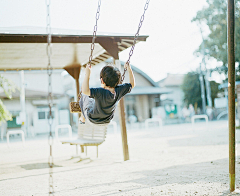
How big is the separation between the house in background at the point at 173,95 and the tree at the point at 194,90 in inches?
50.4

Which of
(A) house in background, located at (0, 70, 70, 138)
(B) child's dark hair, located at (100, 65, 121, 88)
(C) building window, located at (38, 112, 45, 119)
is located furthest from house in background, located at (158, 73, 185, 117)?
(B) child's dark hair, located at (100, 65, 121, 88)

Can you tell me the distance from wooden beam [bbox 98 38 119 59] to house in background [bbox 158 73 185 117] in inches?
1058

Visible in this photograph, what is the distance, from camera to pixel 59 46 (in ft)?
26.2

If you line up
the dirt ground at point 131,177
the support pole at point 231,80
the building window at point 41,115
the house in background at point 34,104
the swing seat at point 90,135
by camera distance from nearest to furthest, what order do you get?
the support pole at point 231,80, the dirt ground at point 131,177, the swing seat at point 90,135, the house in background at point 34,104, the building window at point 41,115

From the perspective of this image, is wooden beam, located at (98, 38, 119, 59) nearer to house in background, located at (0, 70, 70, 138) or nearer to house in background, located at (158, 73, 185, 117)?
house in background, located at (0, 70, 70, 138)

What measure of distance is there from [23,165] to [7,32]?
11.0 ft

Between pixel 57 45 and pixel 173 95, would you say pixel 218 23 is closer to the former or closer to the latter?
pixel 173 95

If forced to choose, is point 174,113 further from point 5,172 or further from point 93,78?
point 5,172

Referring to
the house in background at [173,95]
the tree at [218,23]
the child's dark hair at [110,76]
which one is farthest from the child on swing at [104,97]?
the house in background at [173,95]

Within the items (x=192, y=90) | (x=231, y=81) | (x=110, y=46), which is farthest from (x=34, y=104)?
(x=231, y=81)

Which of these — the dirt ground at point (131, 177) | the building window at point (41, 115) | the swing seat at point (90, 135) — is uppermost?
the swing seat at point (90, 135)

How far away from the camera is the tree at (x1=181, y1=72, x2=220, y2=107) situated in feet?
122

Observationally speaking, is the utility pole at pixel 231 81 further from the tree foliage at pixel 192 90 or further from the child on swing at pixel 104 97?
the tree foliage at pixel 192 90

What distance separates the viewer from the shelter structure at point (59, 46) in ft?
23.1
